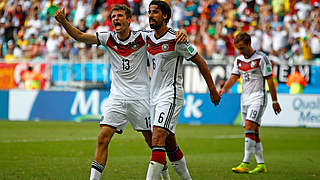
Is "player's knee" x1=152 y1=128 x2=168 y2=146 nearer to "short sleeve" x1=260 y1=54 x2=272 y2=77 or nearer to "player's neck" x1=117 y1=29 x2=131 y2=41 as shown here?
"player's neck" x1=117 y1=29 x2=131 y2=41

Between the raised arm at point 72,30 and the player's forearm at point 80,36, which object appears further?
the player's forearm at point 80,36

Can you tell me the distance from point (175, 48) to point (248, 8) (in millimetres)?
20243

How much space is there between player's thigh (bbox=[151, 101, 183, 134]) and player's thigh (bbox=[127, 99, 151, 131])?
1.53 ft

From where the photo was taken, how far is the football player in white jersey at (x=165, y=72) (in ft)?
25.8

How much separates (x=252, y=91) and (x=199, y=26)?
1653 centimetres

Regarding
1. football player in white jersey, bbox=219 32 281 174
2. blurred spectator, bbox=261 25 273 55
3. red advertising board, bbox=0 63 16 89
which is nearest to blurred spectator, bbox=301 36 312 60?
blurred spectator, bbox=261 25 273 55

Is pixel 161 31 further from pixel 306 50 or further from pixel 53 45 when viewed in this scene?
pixel 53 45

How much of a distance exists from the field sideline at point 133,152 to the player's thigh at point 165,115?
87.9 inches

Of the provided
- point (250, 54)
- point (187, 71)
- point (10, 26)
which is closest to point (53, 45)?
point (10, 26)

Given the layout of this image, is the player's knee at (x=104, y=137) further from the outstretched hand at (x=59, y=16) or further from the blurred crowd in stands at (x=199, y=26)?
the blurred crowd in stands at (x=199, y=26)

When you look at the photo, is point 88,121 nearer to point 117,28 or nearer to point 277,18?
point 277,18

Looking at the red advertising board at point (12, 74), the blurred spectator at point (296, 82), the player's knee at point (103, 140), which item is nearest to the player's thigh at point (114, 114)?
the player's knee at point (103, 140)

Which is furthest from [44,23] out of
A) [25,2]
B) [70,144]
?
[70,144]

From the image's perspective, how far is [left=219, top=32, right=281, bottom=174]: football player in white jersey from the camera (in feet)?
37.4
